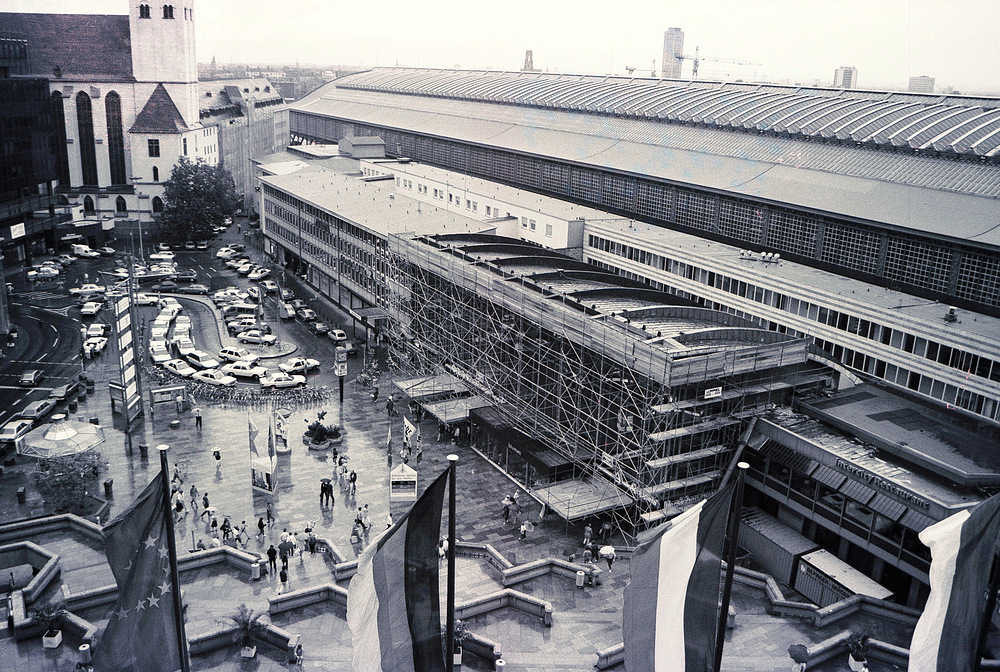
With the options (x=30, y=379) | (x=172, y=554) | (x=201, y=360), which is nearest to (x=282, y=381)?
(x=201, y=360)

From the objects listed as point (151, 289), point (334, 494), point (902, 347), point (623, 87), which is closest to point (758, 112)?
point (623, 87)

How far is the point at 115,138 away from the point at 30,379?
2793 inches

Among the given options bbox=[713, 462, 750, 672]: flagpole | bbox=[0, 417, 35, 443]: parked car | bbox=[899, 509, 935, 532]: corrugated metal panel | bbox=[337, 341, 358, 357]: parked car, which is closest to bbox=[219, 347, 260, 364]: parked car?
bbox=[337, 341, 358, 357]: parked car

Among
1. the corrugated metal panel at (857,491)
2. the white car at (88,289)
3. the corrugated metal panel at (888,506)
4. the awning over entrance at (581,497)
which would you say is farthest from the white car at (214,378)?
the corrugated metal panel at (888,506)

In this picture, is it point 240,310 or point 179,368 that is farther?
point 240,310

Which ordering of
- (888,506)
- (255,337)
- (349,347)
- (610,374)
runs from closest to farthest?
(888,506) → (610,374) → (349,347) → (255,337)

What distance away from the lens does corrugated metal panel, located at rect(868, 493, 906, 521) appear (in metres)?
39.0

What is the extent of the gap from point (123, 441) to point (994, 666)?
172ft

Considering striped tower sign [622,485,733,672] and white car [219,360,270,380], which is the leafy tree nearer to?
white car [219,360,270,380]

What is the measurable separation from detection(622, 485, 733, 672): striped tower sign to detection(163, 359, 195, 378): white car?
56.3m

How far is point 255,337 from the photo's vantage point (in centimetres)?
7969

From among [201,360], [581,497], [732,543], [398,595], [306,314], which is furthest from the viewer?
[306,314]

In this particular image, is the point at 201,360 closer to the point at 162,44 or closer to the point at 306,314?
the point at 306,314

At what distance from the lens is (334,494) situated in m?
51.6
